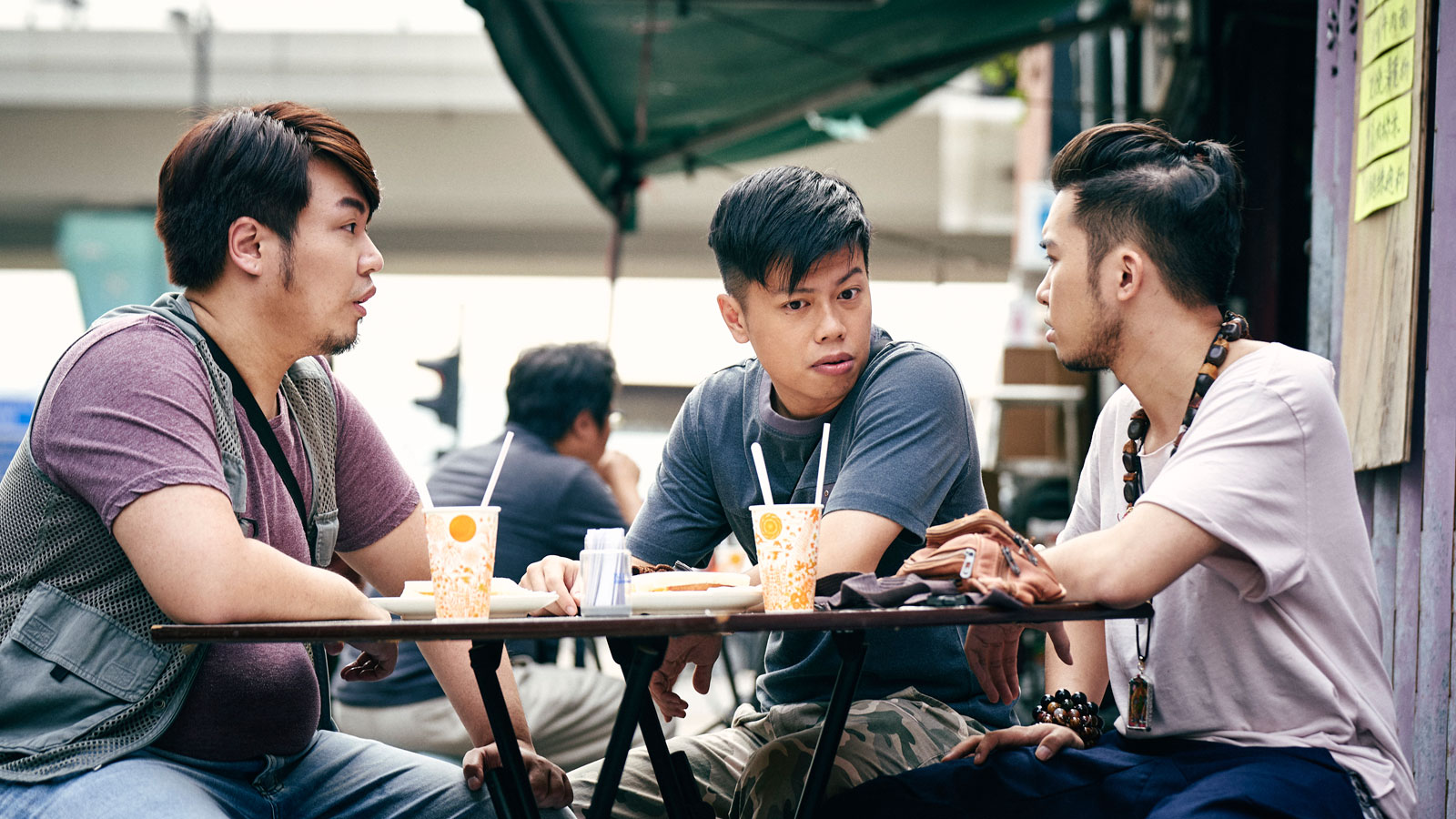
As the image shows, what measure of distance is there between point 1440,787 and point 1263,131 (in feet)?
10.6

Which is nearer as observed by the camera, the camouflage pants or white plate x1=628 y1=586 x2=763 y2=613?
white plate x1=628 y1=586 x2=763 y2=613

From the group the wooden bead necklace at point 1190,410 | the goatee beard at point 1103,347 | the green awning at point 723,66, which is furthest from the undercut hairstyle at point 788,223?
the green awning at point 723,66

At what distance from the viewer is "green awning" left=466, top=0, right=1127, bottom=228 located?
5.14 m

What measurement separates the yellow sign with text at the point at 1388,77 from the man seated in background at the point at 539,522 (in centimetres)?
257

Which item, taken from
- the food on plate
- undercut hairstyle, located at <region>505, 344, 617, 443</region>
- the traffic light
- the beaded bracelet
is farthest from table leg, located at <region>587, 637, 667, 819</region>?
the traffic light

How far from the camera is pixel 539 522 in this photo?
435cm

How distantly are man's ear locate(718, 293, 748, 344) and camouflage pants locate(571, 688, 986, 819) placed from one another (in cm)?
75

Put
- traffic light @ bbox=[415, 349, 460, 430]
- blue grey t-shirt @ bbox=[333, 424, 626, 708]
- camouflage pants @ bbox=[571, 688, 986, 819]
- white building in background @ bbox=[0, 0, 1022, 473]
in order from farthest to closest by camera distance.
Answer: white building in background @ bbox=[0, 0, 1022, 473], traffic light @ bbox=[415, 349, 460, 430], blue grey t-shirt @ bbox=[333, 424, 626, 708], camouflage pants @ bbox=[571, 688, 986, 819]

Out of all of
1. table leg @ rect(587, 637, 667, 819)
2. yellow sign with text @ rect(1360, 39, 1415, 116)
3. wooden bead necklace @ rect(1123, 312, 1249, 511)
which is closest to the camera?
table leg @ rect(587, 637, 667, 819)

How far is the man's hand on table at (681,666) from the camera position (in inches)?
83.0

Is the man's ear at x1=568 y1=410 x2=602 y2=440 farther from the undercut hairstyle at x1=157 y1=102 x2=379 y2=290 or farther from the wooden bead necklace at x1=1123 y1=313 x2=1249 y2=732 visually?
the wooden bead necklace at x1=1123 y1=313 x2=1249 y2=732

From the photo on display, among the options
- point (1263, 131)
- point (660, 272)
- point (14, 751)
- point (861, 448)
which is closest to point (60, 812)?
point (14, 751)

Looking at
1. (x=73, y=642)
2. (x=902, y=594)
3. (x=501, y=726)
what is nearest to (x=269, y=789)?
(x=73, y=642)

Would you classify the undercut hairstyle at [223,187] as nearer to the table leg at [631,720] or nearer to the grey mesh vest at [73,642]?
the grey mesh vest at [73,642]
